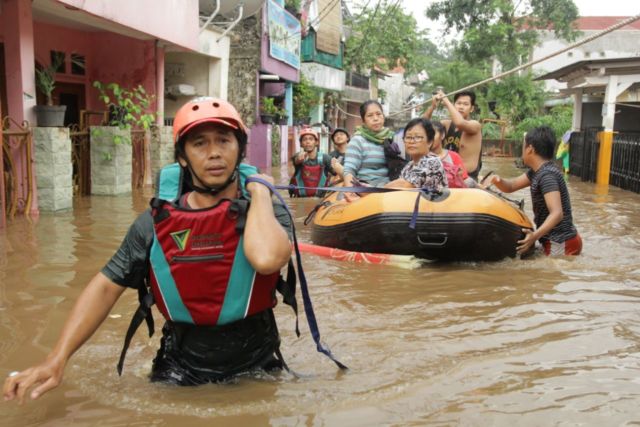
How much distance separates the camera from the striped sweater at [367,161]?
23.8 feet

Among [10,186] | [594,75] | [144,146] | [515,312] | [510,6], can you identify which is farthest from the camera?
[510,6]

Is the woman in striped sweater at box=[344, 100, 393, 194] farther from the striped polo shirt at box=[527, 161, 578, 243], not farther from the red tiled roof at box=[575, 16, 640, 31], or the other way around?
the red tiled roof at box=[575, 16, 640, 31]

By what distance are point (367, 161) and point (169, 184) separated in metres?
4.79

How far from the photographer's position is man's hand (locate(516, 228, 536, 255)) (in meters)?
6.19

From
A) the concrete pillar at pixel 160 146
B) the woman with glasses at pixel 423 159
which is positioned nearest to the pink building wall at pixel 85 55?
the concrete pillar at pixel 160 146

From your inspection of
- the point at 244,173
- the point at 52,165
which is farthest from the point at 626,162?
the point at 244,173

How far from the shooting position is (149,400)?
114 inches

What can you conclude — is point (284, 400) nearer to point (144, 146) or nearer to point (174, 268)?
point (174, 268)

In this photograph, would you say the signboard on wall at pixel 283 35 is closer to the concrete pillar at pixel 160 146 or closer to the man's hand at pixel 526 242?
the concrete pillar at pixel 160 146

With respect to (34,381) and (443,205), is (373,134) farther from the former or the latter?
(34,381)

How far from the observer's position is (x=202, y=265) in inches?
99.7

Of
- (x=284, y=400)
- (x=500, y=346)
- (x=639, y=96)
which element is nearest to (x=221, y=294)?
(x=284, y=400)

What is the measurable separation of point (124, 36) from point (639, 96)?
12759 millimetres

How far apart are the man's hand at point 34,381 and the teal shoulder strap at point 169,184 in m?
0.71
